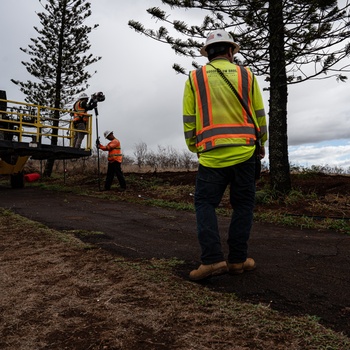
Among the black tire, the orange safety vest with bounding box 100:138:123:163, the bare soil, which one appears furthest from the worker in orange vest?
the bare soil

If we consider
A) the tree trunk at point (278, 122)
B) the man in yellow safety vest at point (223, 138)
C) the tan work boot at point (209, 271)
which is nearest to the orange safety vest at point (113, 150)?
the tree trunk at point (278, 122)

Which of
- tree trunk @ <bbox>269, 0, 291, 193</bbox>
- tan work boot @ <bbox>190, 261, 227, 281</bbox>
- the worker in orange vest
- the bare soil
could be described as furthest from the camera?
the worker in orange vest

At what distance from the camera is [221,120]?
3135 mm

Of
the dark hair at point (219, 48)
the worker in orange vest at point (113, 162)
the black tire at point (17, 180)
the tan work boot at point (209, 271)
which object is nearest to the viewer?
the tan work boot at point (209, 271)

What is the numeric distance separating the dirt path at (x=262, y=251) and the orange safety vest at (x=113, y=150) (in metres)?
4.68

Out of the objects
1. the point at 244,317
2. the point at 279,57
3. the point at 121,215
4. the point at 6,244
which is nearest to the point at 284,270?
the point at 244,317

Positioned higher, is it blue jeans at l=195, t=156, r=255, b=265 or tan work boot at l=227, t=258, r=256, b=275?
blue jeans at l=195, t=156, r=255, b=265

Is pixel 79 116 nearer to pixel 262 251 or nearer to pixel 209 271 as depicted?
pixel 262 251

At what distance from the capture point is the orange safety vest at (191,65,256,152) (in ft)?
10.2

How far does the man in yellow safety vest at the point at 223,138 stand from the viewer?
3117 mm

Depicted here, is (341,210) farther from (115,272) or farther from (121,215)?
(115,272)

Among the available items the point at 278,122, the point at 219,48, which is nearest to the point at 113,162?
the point at 278,122

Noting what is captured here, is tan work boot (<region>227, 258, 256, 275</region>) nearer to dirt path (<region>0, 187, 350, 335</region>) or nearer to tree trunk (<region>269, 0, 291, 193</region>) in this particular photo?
dirt path (<region>0, 187, 350, 335</region>)

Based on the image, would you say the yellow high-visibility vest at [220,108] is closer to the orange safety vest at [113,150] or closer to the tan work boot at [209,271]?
the tan work boot at [209,271]
